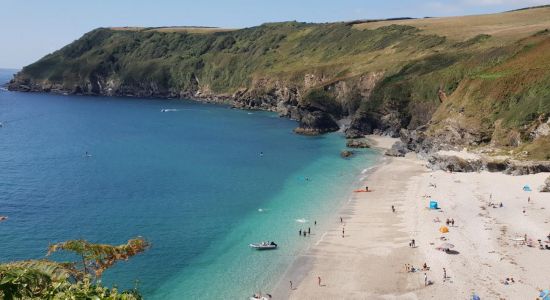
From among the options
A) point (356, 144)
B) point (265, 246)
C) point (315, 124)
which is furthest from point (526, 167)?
point (315, 124)

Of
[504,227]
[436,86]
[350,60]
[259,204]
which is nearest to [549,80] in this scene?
[436,86]

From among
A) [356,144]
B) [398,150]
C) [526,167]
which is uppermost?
[526,167]

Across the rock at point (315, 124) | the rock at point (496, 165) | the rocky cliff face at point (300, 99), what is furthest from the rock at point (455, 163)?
the rock at point (315, 124)

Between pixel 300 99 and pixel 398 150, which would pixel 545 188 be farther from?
pixel 300 99

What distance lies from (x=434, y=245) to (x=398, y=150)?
46361 millimetres

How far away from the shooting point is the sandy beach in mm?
40875

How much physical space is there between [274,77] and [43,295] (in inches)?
6037

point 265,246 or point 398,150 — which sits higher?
point 398,150

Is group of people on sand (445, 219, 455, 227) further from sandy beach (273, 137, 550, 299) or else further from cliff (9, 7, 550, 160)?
cliff (9, 7, 550, 160)

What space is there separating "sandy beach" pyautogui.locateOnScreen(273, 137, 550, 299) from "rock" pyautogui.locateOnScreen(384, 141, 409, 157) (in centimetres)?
2089

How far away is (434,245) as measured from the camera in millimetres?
49219

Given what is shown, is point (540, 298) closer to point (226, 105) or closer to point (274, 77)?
point (274, 77)

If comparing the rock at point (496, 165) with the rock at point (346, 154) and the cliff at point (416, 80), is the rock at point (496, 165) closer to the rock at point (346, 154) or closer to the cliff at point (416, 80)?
the cliff at point (416, 80)

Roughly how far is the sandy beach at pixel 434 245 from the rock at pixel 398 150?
20.9 m
